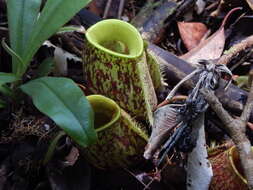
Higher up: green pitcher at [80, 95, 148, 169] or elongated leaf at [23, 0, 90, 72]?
elongated leaf at [23, 0, 90, 72]

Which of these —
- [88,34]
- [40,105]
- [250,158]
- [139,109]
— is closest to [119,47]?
[88,34]

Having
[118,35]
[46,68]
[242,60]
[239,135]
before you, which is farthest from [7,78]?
[242,60]

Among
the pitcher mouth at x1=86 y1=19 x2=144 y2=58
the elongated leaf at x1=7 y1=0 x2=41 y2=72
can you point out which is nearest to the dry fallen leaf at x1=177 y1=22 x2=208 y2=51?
the pitcher mouth at x1=86 y1=19 x2=144 y2=58

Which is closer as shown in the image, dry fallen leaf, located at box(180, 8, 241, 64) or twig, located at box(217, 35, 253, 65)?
twig, located at box(217, 35, 253, 65)

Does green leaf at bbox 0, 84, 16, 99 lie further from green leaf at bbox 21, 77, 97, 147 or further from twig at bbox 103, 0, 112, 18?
twig at bbox 103, 0, 112, 18

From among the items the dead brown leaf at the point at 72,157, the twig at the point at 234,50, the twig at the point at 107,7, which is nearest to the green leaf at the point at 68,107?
the dead brown leaf at the point at 72,157

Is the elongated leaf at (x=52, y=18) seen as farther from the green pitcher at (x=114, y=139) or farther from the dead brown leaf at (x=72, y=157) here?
the dead brown leaf at (x=72, y=157)

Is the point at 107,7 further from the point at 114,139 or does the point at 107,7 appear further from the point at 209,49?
the point at 114,139
